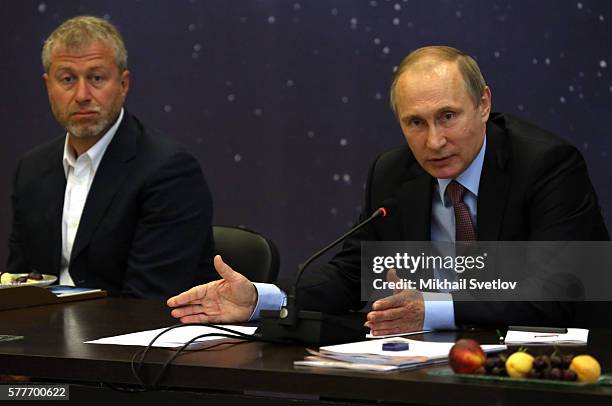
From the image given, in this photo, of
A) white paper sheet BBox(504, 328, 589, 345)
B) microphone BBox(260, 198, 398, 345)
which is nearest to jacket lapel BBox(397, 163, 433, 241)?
white paper sheet BBox(504, 328, 589, 345)

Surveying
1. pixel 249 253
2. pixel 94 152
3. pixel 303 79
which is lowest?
pixel 249 253

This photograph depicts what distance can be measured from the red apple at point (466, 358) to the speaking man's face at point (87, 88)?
222cm

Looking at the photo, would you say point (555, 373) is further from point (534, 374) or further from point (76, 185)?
point (76, 185)

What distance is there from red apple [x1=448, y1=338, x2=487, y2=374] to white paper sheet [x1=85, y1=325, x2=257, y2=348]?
610 mm

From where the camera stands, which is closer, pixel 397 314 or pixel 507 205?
pixel 397 314

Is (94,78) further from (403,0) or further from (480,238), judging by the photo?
(480,238)

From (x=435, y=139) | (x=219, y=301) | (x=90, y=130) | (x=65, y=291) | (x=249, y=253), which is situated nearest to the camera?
(x=219, y=301)

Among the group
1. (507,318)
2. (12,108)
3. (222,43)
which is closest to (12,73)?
(12,108)

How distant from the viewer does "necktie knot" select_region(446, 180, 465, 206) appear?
9.35ft

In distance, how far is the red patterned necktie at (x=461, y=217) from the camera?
2.81 meters

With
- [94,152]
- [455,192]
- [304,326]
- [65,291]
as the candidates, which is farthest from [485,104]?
[94,152]

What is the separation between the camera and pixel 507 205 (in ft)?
9.04

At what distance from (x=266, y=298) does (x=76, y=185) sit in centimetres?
139

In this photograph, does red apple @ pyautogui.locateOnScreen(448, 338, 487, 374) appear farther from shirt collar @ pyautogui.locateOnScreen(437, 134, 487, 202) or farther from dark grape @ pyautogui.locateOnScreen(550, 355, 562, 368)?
shirt collar @ pyautogui.locateOnScreen(437, 134, 487, 202)
